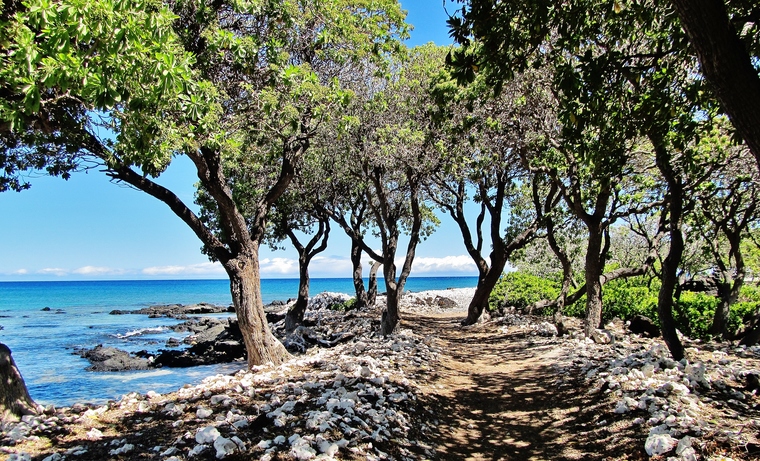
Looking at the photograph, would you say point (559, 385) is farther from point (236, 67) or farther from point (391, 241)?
point (236, 67)

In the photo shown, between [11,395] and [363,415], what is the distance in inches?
181

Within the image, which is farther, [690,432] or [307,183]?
[307,183]

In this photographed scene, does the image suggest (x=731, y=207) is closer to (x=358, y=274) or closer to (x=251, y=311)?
(x=251, y=311)

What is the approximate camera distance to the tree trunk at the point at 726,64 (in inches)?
128

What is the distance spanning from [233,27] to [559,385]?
923cm

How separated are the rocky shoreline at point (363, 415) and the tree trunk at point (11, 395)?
28 centimetres

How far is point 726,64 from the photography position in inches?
131

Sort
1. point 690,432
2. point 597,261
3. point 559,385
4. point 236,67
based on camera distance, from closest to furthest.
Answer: point 690,432 → point 559,385 → point 236,67 → point 597,261

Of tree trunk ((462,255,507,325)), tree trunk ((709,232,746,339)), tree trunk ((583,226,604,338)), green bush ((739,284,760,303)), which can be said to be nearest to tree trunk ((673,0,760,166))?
tree trunk ((583,226,604,338))

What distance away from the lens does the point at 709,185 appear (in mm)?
10180

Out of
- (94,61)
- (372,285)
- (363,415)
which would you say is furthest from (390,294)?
(372,285)

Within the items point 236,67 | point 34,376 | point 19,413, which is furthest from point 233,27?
point 34,376

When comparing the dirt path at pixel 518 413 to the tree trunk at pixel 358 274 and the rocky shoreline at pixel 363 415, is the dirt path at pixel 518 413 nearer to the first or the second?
the rocky shoreline at pixel 363 415

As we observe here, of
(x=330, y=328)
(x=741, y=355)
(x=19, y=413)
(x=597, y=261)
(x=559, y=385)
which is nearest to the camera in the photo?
(x=19, y=413)
